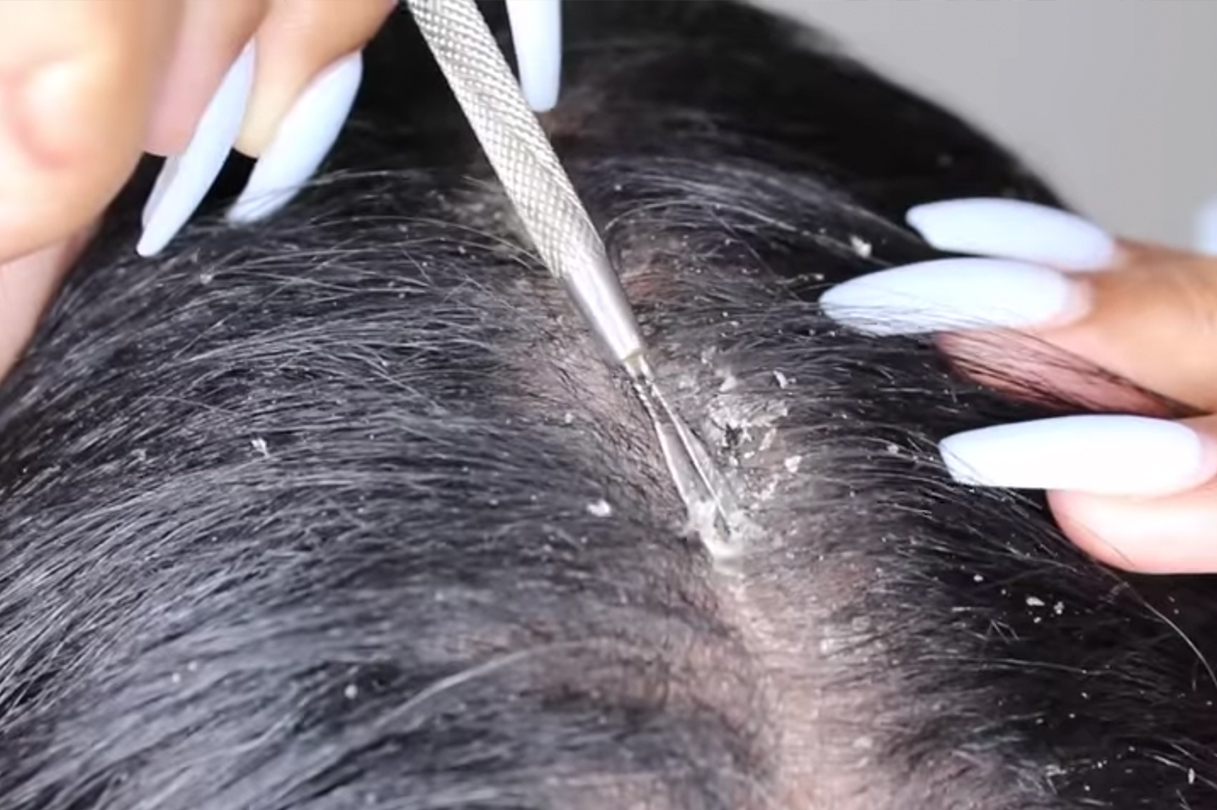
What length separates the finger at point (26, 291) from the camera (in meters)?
0.63

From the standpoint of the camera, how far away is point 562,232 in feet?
1.84

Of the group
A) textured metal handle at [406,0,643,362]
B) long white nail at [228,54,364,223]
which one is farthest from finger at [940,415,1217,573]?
long white nail at [228,54,364,223]

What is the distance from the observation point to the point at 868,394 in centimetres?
60

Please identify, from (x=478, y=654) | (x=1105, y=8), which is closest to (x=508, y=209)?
(x=478, y=654)

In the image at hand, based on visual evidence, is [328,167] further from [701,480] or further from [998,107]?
[998,107]

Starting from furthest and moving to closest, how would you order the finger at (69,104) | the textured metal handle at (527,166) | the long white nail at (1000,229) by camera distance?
the long white nail at (1000,229)
the textured metal handle at (527,166)
the finger at (69,104)

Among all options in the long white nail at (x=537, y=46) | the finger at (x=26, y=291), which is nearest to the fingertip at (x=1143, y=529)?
the long white nail at (x=537, y=46)

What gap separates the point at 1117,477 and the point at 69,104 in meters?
0.35

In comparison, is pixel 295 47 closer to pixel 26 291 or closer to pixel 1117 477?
pixel 26 291

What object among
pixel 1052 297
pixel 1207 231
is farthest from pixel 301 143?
pixel 1207 231

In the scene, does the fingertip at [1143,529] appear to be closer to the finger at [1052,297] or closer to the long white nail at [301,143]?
the finger at [1052,297]

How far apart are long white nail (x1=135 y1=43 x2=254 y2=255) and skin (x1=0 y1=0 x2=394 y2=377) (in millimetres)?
19

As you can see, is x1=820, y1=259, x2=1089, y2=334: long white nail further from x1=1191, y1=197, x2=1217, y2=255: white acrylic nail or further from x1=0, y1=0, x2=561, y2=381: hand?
x1=1191, y1=197, x2=1217, y2=255: white acrylic nail

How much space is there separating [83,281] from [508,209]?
0.51 feet
